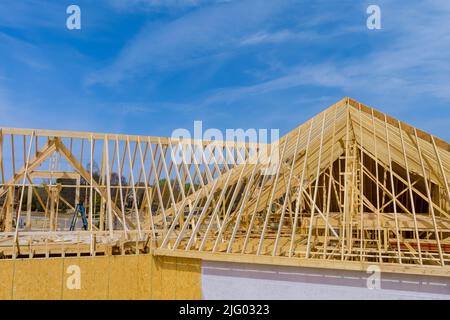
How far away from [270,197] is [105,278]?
5.54 meters

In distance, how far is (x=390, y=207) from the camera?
778 inches

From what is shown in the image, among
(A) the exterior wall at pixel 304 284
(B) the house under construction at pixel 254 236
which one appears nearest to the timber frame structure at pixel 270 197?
(B) the house under construction at pixel 254 236

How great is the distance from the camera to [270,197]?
12.5 metres

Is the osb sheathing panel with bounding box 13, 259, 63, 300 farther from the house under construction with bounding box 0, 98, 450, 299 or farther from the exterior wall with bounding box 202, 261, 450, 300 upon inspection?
the exterior wall with bounding box 202, 261, 450, 300

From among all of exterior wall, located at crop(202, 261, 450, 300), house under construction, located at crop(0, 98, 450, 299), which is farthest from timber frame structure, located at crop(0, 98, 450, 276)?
exterior wall, located at crop(202, 261, 450, 300)

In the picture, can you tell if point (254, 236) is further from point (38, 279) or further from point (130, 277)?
point (38, 279)

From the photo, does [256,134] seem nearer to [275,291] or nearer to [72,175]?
[72,175]

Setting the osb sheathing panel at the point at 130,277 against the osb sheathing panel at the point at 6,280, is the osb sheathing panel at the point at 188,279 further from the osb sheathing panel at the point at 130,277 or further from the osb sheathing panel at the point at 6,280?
the osb sheathing panel at the point at 6,280

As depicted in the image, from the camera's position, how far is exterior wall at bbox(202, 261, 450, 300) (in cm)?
885

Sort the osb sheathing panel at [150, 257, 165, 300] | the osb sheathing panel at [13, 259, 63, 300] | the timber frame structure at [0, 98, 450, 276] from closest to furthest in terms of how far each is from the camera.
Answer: the timber frame structure at [0, 98, 450, 276] < the osb sheathing panel at [13, 259, 63, 300] < the osb sheathing panel at [150, 257, 165, 300]

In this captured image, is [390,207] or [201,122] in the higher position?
[201,122]

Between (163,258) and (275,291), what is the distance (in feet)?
12.1

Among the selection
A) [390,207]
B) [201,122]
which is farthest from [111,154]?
[390,207]
